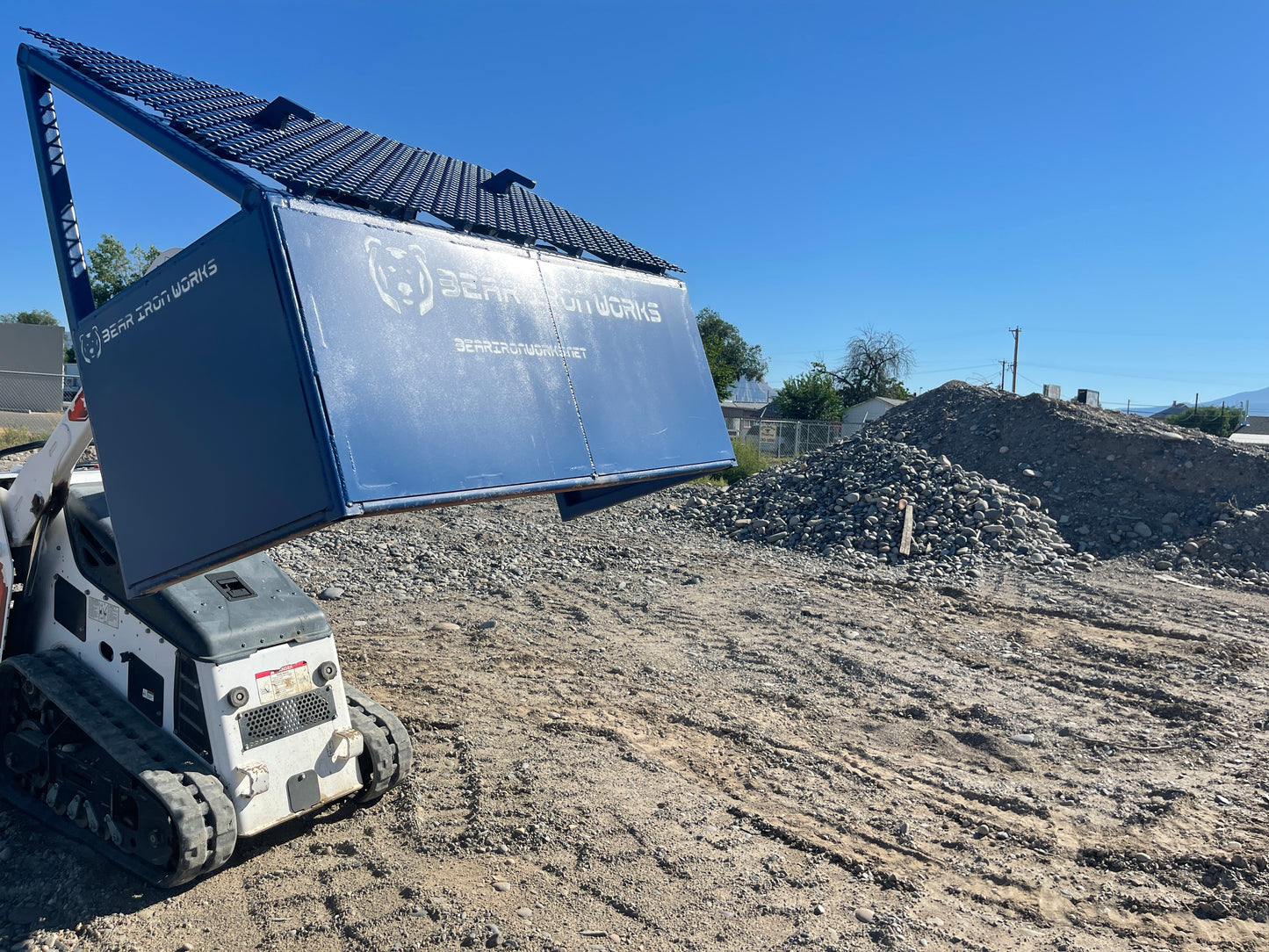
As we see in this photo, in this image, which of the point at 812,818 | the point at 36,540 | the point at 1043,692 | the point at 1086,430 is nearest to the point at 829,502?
the point at 1086,430

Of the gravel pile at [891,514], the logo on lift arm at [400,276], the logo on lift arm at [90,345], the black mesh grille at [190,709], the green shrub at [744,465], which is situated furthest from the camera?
the green shrub at [744,465]

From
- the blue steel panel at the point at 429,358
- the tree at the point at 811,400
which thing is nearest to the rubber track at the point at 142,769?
the blue steel panel at the point at 429,358

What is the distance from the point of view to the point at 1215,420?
58.3 m

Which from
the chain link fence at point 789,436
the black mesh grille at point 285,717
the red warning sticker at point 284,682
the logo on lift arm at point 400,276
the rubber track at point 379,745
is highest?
A: the logo on lift arm at point 400,276

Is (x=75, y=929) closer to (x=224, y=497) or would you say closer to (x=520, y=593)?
(x=224, y=497)

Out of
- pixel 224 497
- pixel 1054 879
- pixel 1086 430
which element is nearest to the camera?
pixel 224 497

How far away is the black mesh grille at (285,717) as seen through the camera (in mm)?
3826

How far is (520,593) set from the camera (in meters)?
9.96

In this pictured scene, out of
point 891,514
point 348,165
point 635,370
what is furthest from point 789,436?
point 348,165

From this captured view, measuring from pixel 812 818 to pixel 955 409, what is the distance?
16456mm

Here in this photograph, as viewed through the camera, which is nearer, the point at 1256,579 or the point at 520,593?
the point at 520,593

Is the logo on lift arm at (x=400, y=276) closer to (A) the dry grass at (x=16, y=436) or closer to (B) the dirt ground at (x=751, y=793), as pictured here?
(B) the dirt ground at (x=751, y=793)

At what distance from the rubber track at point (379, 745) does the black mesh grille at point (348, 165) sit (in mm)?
2653

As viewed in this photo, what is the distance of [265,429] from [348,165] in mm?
1385
